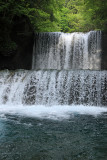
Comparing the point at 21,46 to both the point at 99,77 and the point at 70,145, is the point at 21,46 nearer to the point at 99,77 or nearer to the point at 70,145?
the point at 99,77

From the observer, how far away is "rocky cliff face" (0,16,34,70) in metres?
13.6

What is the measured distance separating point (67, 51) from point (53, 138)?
36.1 feet

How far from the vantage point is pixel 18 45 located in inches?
543

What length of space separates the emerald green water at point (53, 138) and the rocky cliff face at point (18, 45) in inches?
307

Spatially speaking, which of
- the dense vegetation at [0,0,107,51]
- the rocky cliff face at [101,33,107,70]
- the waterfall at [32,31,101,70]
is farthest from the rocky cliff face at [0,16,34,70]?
the rocky cliff face at [101,33,107,70]

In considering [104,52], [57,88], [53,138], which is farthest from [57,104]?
[104,52]

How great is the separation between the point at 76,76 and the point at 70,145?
5.80 m

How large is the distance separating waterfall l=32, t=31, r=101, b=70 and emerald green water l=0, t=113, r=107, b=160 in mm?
8544

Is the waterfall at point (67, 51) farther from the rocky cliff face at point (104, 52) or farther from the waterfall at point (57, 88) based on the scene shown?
the waterfall at point (57, 88)

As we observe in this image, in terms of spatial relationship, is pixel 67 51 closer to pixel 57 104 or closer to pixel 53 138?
pixel 57 104

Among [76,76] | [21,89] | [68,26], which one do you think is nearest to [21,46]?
[21,89]

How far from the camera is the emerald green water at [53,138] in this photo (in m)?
3.56

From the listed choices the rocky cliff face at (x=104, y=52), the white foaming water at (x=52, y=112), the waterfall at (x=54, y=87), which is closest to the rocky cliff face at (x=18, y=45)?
the waterfall at (x=54, y=87)

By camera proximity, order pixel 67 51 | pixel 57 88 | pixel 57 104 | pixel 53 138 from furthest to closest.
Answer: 1. pixel 67 51
2. pixel 57 88
3. pixel 57 104
4. pixel 53 138
